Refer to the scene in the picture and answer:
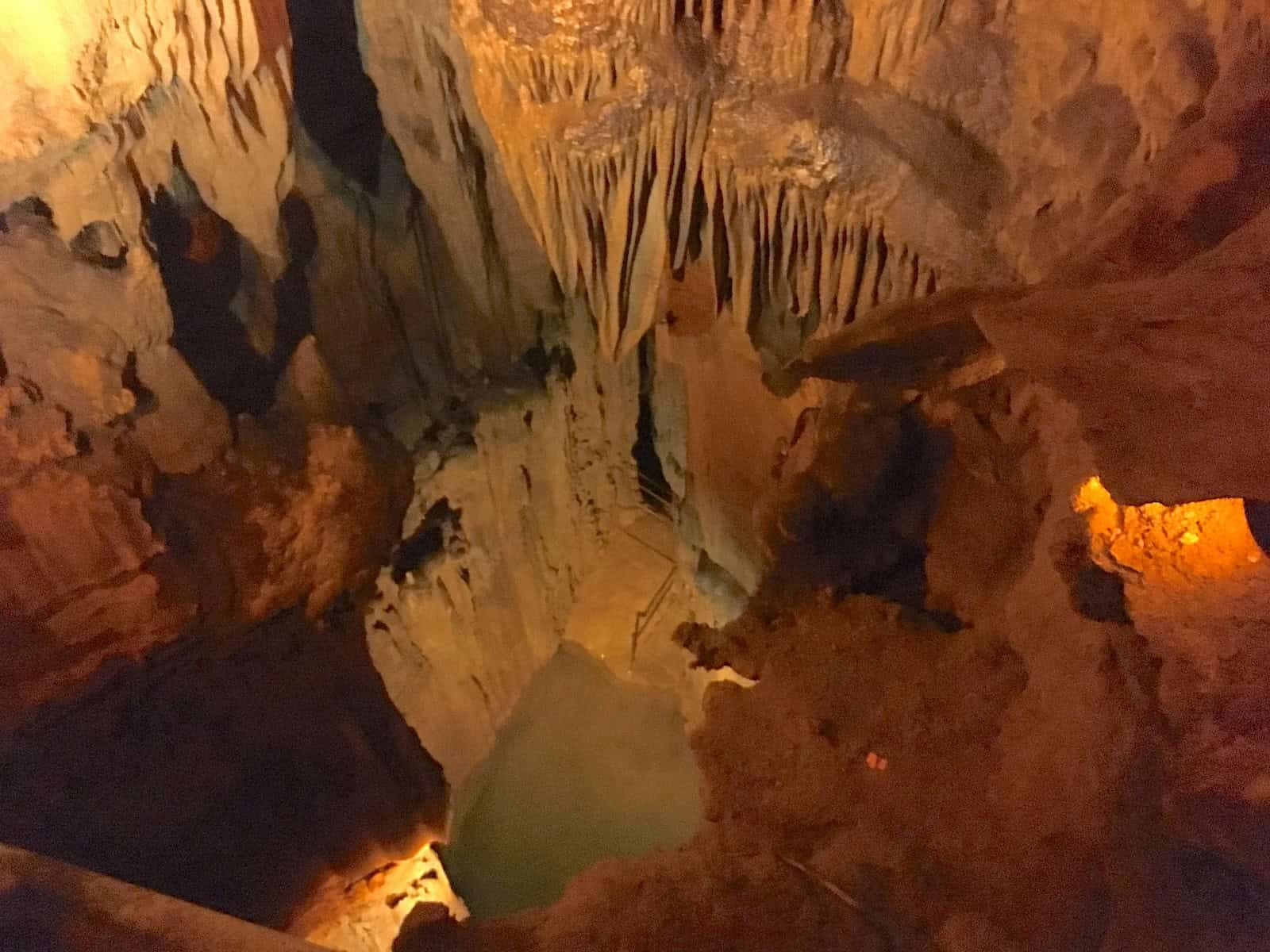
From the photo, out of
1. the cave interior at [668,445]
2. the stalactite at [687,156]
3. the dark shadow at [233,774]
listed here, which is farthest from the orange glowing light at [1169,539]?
the dark shadow at [233,774]

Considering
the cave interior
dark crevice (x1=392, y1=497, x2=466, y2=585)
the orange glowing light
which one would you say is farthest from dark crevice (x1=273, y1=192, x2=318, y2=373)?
the orange glowing light

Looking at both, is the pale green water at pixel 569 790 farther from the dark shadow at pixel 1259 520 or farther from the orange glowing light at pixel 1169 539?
the dark shadow at pixel 1259 520

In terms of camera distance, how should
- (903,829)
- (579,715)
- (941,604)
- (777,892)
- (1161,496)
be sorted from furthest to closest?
(579,715), (941,604), (903,829), (777,892), (1161,496)

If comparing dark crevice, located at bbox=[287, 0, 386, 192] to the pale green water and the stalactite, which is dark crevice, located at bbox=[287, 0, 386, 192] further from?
the pale green water

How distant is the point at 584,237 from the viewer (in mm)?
3348

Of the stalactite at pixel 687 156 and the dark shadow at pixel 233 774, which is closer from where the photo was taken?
the stalactite at pixel 687 156

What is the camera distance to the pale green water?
17.0 ft

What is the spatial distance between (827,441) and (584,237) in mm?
1103

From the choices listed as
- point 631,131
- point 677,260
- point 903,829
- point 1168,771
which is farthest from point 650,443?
point 1168,771

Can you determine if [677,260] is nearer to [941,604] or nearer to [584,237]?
[584,237]

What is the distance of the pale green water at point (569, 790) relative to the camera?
5.18 meters

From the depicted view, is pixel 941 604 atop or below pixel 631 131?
below

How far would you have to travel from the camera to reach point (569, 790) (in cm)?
539

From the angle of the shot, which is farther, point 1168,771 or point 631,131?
point 631,131
